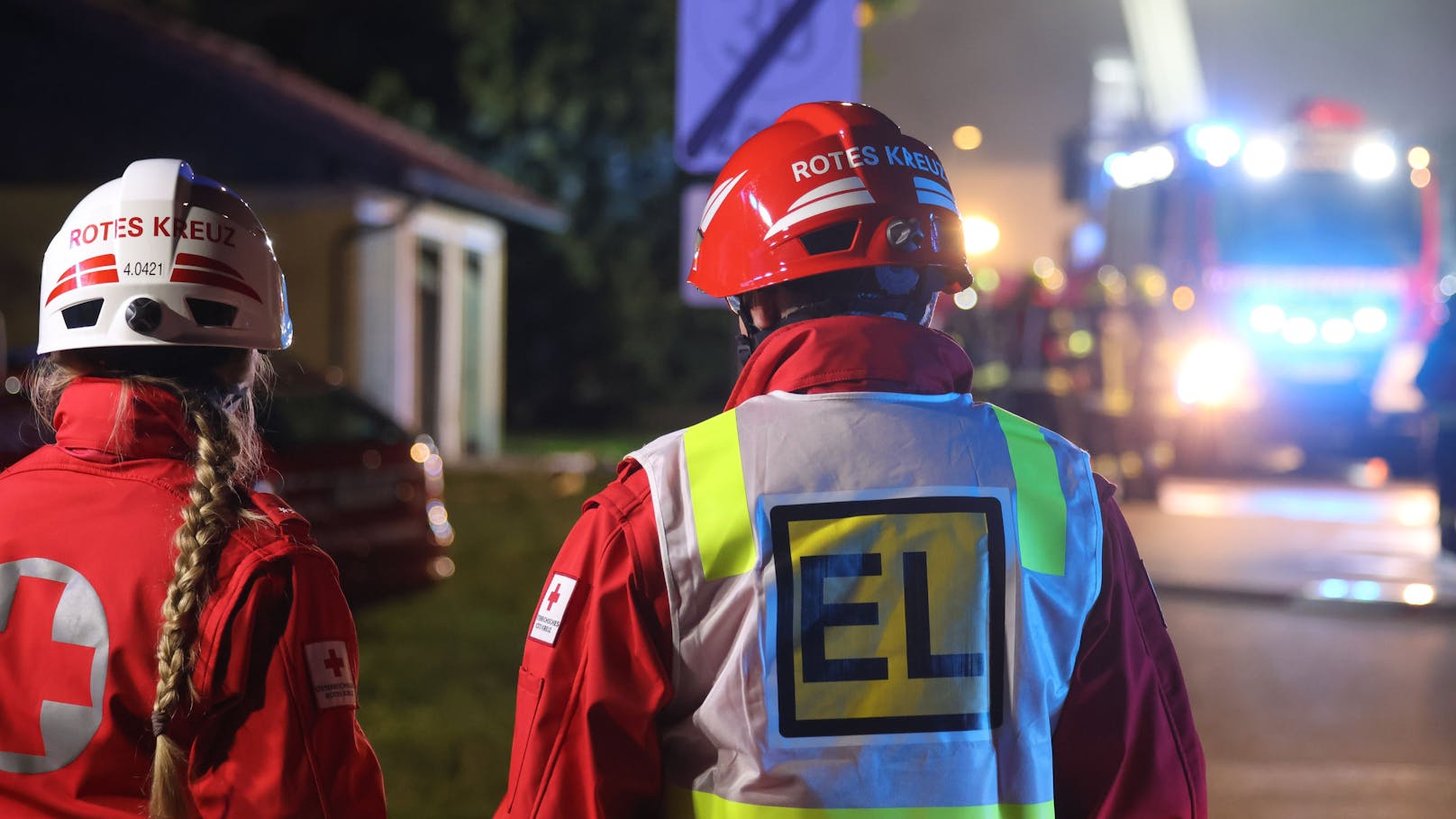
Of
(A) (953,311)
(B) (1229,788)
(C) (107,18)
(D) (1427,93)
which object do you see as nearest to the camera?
(B) (1229,788)

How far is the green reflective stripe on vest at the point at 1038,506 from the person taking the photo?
1.99 meters

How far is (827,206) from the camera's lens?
219 cm

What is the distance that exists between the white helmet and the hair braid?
288 millimetres

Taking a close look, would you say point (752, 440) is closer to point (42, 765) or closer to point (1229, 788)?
point (42, 765)

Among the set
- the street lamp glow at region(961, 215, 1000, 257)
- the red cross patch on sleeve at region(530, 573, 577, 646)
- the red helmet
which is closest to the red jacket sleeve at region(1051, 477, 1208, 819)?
the red helmet

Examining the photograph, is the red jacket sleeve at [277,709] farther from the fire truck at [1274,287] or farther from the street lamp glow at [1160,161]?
the street lamp glow at [1160,161]

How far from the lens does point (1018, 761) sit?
1.96m

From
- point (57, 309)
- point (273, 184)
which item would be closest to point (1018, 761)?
point (57, 309)

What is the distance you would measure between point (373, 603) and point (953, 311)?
691 cm

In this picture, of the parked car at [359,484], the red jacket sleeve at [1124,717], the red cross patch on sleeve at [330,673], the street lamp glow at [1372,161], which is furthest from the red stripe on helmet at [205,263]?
the street lamp glow at [1372,161]

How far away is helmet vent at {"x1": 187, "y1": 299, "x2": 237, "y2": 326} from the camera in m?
2.24

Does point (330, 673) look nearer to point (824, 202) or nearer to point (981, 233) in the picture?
point (824, 202)

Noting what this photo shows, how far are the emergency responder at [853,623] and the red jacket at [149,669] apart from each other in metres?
0.28

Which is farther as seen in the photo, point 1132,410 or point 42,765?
point 1132,410
